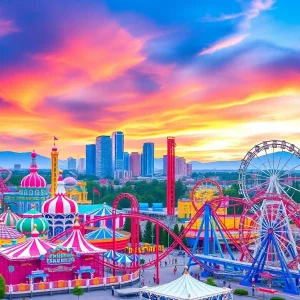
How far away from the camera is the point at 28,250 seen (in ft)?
121

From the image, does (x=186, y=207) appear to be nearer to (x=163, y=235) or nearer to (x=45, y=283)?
(x=163, y=235)

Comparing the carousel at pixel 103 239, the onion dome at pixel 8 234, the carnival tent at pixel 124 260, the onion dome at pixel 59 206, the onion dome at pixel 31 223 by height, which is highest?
the onion dome at pixel 59 206

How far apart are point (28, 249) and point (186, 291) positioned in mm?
13658

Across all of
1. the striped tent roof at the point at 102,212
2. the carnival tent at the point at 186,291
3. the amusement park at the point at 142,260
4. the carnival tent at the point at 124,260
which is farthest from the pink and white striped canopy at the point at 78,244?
the striped tent roof at the point at 102,212

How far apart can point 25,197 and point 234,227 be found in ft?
65.4

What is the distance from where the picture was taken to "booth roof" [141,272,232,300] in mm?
26375

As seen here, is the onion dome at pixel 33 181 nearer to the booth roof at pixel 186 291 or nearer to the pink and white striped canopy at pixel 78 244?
the pink and white striped canopy at pixel 78 244

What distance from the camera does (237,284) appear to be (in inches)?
1518

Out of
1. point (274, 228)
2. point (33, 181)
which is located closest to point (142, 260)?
point (274, 228)

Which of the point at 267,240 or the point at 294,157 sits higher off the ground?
the point at 294,157

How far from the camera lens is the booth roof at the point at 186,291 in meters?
26.4

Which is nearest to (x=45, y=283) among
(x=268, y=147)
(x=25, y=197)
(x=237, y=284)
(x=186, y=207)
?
(x=237, y=284)

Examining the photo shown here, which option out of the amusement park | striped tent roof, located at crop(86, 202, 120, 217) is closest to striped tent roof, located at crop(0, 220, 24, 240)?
the amusement park

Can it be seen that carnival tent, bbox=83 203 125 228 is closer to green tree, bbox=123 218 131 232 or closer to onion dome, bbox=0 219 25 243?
green tree, bbox=123 218 131 232
